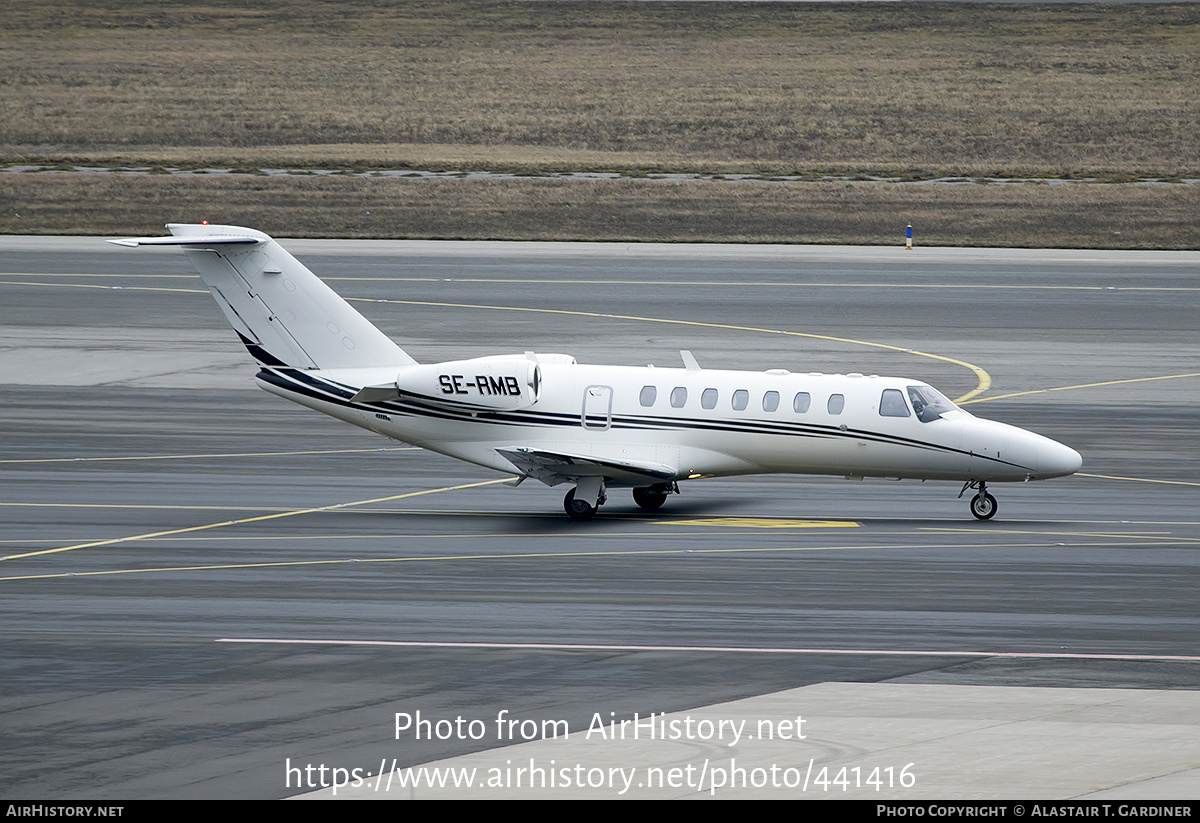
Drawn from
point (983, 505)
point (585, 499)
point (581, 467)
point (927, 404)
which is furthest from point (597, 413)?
point (983, 505)

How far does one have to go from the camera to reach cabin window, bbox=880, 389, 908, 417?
31.5 meters

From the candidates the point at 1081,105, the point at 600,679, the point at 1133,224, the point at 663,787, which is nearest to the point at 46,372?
the point at 600,679

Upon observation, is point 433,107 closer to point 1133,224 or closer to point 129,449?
point 1133,224

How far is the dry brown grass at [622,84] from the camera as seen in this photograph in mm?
96625

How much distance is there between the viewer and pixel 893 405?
1240 inches

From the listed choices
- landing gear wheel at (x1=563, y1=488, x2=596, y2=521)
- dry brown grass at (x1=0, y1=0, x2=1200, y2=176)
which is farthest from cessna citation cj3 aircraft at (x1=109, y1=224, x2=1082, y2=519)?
dry brown grass at (x1=0, y1=0, x2=1200, y2=176)

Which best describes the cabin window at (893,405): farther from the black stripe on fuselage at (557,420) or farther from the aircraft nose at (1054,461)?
the aircraft nose at (1054,461)

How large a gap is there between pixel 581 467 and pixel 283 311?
682 centimetres

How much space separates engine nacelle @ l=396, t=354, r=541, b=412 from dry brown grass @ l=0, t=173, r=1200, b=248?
43.4 meters

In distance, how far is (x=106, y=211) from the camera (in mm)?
79125

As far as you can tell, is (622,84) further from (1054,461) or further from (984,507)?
(1054,461)

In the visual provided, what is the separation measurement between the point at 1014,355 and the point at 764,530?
22.8 metres

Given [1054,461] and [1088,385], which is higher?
[1088,385]

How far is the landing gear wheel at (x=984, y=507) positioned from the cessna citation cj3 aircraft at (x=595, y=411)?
25 mm
